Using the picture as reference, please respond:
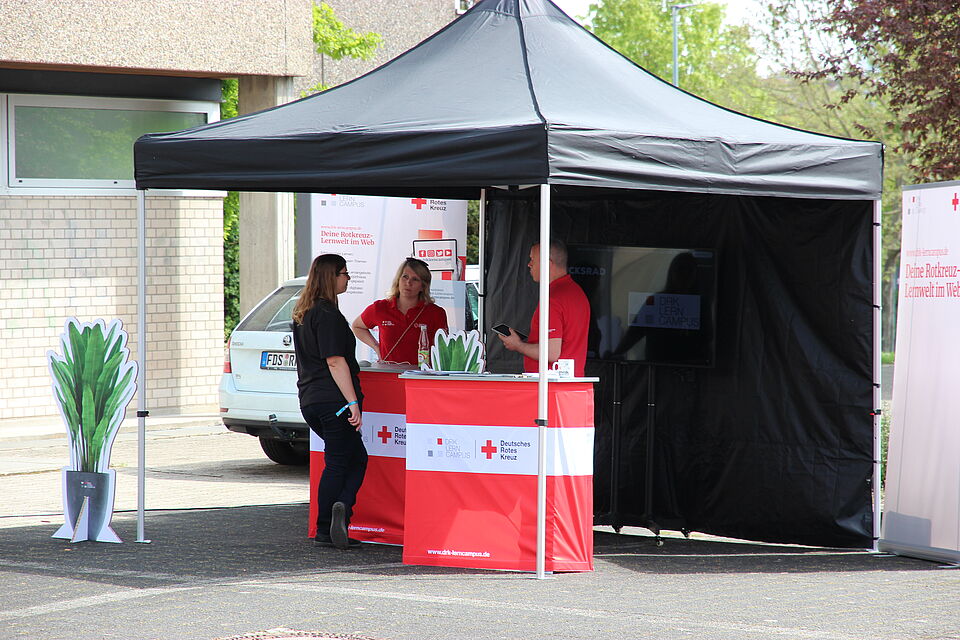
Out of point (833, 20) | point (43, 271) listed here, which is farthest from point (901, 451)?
point (43, 271)

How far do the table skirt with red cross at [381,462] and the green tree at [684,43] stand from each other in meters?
36.2

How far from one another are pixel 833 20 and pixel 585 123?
625 cm

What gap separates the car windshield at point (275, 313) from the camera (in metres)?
12.1

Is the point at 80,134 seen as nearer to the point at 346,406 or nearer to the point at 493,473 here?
the point at 346,406

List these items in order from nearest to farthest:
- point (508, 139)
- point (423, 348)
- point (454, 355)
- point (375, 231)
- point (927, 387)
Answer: point (508, 139), point (927, 387), point (454, 355), point (423, 348), point (375, 231)

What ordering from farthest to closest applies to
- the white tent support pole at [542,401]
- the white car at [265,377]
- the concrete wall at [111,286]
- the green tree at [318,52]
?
1. the green tree at [318,52]
2. the concrete wall at [111,286]
3. the white car at [265,377]
4. the white tent support pole at [542,401]

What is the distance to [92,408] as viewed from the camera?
8609 millimetres

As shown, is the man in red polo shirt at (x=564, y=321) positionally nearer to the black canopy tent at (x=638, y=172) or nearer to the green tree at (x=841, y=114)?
the black canopy tent at (x=638, y=172)

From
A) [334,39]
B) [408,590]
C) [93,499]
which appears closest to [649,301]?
[408,590]

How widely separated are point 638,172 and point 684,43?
40.9m

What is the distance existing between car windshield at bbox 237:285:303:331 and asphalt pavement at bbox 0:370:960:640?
2.36 meters

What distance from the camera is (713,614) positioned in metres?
6.64

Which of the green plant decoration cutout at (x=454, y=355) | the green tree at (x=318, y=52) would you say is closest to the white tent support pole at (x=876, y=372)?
the green plant decoration cutout at (x=454, y=355)

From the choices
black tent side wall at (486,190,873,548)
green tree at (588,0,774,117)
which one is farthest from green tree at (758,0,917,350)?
black tent side wall at (486,190,873,548)
